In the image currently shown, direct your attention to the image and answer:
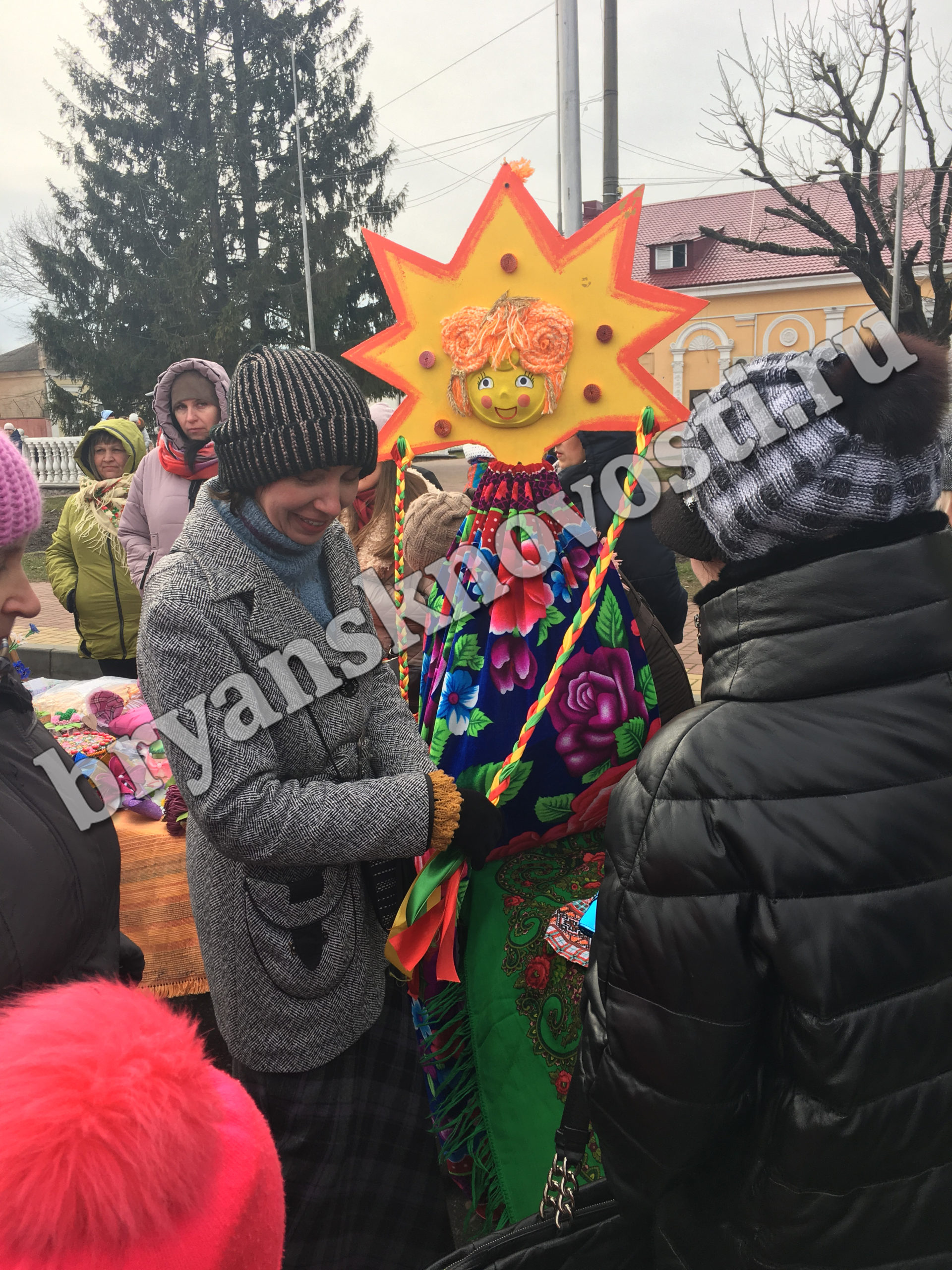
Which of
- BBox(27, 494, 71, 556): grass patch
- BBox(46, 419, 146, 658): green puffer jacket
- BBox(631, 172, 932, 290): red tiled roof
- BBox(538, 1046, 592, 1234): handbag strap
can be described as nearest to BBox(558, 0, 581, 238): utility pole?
BBox(46, 419, 146, 658): green puffer jacket

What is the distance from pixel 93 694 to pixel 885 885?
2.55m

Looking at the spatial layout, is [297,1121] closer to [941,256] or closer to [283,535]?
[283,535]

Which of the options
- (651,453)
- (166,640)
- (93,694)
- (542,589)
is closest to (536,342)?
(542,589)

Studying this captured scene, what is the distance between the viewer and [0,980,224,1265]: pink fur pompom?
0.52 metres

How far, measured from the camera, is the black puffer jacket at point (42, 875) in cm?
95

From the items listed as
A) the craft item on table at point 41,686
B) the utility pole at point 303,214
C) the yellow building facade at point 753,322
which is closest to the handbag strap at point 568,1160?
the craft item on table at point 41,686

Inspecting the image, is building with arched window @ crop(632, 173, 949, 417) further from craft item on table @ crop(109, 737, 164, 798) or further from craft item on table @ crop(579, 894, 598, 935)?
craft item on table @ crop(579, 894, 598, 935)

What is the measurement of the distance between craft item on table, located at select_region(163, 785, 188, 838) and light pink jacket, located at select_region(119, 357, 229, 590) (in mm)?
1241

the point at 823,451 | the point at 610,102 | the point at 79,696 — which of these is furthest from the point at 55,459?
the point at 823,451

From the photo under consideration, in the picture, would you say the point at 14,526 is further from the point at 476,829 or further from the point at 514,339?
the point at 514,339

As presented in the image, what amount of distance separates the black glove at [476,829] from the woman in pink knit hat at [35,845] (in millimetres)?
560

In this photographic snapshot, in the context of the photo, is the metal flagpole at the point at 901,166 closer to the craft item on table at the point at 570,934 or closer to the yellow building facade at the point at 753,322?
the craft item on table at the point at 570,934

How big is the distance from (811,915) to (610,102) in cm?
880

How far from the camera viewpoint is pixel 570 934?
1.64m
